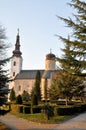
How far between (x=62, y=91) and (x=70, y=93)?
1.07m

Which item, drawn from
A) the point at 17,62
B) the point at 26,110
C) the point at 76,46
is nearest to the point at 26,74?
the point at 17,62

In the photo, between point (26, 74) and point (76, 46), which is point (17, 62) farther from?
point (76, 46)

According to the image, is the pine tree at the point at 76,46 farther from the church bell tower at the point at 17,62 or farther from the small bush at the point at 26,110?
the church bell tower at the point at 17,62

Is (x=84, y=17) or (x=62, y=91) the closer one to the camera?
(x=84, y=17)

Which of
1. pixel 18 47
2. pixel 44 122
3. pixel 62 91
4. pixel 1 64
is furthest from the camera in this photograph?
pixel 18 47

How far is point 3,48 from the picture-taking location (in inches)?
992

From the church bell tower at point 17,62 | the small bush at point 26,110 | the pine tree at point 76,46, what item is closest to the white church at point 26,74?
the church bell tower at point 17,62

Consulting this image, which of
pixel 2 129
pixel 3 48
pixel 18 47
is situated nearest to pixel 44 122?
pixel 2 129

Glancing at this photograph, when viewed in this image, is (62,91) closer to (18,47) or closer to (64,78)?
(64,78)

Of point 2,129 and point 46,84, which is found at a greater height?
point 46,84

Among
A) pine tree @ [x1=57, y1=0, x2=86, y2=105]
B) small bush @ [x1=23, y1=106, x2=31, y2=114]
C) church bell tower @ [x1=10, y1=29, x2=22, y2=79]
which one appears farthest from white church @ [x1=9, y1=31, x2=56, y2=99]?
pine tree @ [x1=57, y1=0, x2=86, y2=105]

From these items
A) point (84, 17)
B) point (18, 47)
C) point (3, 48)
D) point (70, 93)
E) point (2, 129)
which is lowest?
point (2, 129)

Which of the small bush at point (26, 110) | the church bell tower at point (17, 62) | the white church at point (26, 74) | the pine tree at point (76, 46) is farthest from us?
the church bell tower at point (17, 62)

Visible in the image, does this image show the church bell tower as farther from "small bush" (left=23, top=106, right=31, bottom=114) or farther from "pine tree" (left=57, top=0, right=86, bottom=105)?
"pine tree" (left=57, top=0, right=86, bottom=105)
